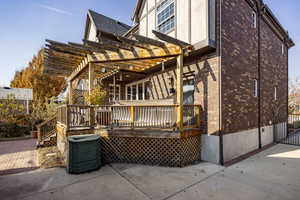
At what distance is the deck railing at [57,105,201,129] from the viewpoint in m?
5.52

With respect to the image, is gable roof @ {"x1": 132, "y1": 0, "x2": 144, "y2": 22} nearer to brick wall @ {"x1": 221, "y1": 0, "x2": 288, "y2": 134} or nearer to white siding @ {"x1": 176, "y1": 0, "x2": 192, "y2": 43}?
white siding @ {"x1": 176, "y1": 0, "x2": 192, "y2": 43}

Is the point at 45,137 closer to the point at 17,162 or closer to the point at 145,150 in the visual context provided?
the point at 17,162

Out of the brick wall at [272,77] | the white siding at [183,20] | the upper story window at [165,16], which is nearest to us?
the white siding at [183,20]

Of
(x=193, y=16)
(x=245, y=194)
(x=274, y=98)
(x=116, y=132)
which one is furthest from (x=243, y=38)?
(x=116, y=132)

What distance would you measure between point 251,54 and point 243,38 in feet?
3.48

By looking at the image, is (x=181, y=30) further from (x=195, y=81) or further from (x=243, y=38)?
(x=243, y=38)

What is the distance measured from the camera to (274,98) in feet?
32.0

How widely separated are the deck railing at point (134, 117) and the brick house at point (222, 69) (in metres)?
0.55

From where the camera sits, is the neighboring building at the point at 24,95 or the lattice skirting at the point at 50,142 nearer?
the lattice skirting at the point at 50,142

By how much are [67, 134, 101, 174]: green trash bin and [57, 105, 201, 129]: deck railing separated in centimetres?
97

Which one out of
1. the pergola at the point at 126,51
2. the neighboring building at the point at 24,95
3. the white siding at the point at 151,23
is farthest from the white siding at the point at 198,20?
the neighboring building at the point at 24,95

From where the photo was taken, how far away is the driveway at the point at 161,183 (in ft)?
11.5

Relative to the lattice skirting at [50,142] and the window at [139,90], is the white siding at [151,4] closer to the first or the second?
the window at [139,90]

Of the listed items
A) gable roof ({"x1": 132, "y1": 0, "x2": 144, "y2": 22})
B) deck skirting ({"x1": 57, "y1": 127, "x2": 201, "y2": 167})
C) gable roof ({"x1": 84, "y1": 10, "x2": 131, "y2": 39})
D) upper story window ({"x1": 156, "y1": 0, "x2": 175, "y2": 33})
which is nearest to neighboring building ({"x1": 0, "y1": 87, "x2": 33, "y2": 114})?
gable roof ({"x1": 84, "y1": 10, "x2": 131, "y2": 39})
